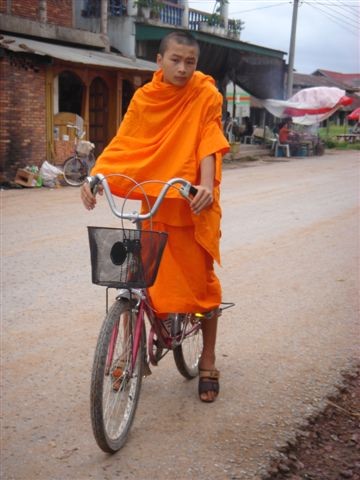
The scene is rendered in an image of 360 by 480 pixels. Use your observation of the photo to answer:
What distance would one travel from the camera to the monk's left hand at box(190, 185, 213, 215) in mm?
2650

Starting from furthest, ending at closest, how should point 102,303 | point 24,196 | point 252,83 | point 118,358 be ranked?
point 252,83, point 24,196, point 102,303, point 118,358

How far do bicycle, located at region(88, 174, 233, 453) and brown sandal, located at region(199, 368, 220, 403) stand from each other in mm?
249

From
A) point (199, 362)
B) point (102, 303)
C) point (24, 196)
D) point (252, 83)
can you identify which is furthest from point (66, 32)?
point (199, 362)

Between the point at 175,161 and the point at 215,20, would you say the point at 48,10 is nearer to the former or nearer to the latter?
the point at 215,20

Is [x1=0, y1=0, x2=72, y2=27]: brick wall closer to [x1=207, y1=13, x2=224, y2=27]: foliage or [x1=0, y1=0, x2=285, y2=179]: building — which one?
[x1=0, y1=0, x2=285, y2=179]: building

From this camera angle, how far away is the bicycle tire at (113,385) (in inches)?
101

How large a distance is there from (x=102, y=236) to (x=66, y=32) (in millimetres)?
14076

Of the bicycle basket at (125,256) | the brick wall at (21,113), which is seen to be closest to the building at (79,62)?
the brick wall at (21,113)

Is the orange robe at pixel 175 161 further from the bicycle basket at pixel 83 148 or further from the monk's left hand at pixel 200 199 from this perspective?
the bicycle basket at pixel 83 148

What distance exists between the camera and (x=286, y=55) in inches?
1000

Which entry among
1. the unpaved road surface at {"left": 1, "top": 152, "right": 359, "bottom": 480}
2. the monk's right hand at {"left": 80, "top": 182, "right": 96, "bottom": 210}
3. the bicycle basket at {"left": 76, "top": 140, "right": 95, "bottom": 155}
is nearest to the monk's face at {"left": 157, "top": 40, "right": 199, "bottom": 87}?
the monk's right hand at {"left": 80, "top": 182, "right": 96, "bottom": 210}

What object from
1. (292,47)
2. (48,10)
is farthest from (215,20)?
(48,10)

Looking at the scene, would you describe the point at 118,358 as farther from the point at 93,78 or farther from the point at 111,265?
the point at 93,78

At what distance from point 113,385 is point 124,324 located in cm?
28
